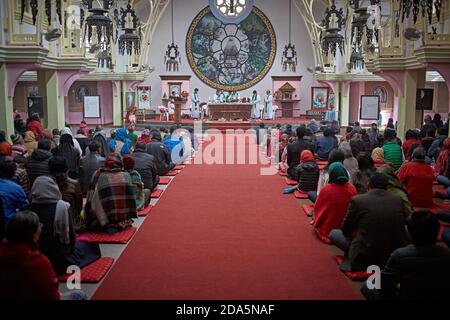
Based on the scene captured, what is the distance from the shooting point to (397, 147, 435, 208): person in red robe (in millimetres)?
8188

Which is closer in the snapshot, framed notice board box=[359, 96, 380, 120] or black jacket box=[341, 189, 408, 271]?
black jacket box=[341, 189, 408, 271]

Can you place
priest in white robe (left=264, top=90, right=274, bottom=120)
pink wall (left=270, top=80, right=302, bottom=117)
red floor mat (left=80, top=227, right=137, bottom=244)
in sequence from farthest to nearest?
pink wall (left=270, top=80, right=302, bottom=117) → priest in white robe (left=264, top=90, right=274, bottom=120) → red floor mat (left=80, top=227, right=137, bottom=244)

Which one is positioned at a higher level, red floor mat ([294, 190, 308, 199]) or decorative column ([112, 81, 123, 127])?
decorative column ([112, 81, 123, 127])

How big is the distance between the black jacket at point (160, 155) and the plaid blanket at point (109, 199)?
429cm

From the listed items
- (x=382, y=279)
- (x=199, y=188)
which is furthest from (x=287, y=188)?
(x=382, y=279)

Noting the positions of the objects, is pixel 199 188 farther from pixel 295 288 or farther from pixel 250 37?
pixel 250 37

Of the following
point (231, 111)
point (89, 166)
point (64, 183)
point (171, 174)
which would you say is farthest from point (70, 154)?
point (231, 111)

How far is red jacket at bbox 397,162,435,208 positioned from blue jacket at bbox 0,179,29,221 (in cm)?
582

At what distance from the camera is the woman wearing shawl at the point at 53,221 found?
5.31m

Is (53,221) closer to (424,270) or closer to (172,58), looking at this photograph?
(424,270)

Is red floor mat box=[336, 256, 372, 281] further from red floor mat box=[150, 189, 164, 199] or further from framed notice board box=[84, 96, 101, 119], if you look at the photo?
framed notice board box=[84, 96, 101, 119]

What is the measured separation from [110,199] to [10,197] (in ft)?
4.84

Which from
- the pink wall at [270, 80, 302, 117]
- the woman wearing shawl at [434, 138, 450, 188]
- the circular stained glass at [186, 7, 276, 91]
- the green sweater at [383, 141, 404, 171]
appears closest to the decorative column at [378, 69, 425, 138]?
the woman wearing shawl at [434, 138, 450, 188]

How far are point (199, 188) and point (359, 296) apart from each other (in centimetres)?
612
